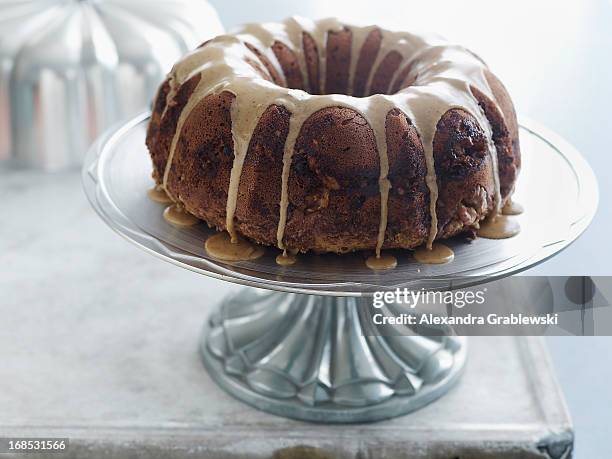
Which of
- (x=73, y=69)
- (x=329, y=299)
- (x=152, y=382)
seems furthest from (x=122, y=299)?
(x=73, y=69)

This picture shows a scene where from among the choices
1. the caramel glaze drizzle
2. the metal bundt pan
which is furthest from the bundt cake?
the metal bundt pan

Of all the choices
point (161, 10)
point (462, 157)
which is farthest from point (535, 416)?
point (161, 10)

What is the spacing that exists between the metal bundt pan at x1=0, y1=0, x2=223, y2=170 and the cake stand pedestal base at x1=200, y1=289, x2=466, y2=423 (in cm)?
71

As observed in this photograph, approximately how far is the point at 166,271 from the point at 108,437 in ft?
1.57

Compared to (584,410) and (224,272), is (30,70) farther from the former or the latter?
(584,410)

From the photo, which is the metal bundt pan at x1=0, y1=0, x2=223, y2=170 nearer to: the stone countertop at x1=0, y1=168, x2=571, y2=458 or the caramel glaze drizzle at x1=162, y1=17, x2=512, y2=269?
the stone countertop at x1=0, y1=168, x2=571, y2=458

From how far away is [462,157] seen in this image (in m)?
1.29

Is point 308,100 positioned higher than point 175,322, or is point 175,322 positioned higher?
point 308,100

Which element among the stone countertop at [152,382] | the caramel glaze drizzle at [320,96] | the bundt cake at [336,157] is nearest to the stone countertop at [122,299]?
the stone countertop at [152,382]

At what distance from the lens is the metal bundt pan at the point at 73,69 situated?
2.05 metres

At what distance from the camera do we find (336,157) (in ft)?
4.12

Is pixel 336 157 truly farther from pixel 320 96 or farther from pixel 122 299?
pixel 122 299

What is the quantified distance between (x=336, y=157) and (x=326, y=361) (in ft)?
1.27

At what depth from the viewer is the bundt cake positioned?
1.26m
